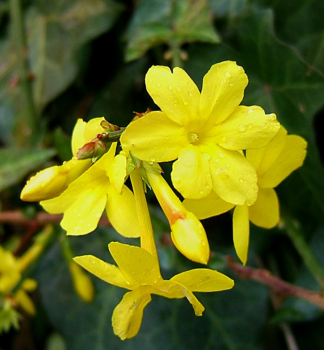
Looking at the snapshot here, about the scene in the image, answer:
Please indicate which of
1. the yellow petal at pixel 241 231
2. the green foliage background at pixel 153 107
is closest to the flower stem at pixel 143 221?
the yellow petal at pixel 241 231

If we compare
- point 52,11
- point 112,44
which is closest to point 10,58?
point 52,11

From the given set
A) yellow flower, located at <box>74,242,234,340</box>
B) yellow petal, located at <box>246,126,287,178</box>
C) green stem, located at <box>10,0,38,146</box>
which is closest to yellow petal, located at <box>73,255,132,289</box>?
yellow flower, located at <box>74,242,234,340</box>

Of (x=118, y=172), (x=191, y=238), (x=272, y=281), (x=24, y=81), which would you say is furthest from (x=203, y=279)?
(x=24, y=81)

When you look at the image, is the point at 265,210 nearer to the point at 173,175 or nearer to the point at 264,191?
the point at 264,191

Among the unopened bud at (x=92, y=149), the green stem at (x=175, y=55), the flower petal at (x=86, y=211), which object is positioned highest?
the unopened bud at (x=92, y=149)

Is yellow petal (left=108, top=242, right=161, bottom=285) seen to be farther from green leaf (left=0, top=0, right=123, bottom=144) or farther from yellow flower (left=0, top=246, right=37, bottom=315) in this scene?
green leaf (left=0, top=0, right=123, bottom=144)

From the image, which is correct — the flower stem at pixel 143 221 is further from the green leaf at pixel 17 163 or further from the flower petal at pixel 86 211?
the green leaf at pixel 17 163
